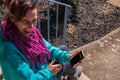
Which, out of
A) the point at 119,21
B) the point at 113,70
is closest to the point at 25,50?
the point at 113,70

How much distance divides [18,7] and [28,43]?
1.14ft

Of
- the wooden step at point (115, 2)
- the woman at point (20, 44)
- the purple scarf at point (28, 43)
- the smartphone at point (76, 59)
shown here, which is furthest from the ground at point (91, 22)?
the woman at point (20, 44)

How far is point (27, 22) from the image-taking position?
6.76 feet

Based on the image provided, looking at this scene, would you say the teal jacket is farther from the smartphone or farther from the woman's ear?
the smartphone

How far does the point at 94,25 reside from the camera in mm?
4738

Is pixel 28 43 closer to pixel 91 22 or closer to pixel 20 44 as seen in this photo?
pixel 20 44

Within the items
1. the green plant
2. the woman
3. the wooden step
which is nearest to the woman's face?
the woman

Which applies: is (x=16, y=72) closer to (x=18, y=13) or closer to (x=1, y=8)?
(x=18, y=13)

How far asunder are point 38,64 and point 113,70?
1.89 m

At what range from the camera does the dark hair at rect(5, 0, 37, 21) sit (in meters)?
1.98

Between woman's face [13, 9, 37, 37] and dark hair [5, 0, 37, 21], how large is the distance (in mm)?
31

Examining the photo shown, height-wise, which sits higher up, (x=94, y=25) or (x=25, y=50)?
(x=25, y=50)

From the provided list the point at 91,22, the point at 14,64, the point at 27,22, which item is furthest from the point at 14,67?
the point at 91,22

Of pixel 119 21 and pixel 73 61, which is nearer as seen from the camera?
pixel 73 61
